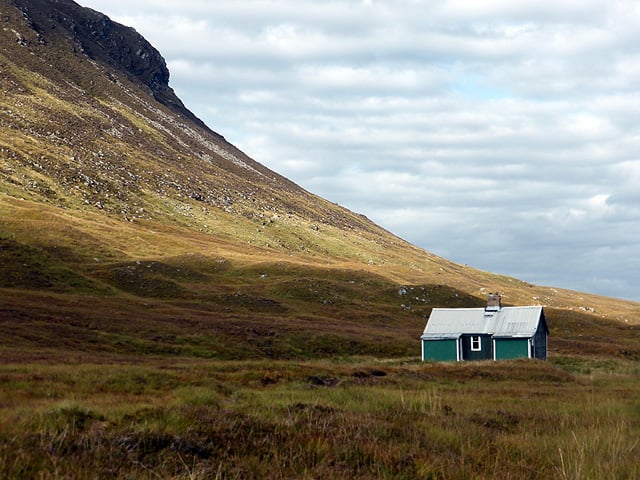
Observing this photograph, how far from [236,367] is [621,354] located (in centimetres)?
5176

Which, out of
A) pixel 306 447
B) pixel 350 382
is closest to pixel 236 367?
pixel 350 382

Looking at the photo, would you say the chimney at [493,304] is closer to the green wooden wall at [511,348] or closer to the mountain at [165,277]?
the green wooden wall at [511,348]

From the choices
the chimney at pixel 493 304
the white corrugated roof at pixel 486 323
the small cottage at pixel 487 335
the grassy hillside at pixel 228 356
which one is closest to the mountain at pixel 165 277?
the grassy hillside at pixel 228 356

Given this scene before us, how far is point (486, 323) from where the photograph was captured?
237 feet

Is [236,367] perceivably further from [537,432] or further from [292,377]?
[537,432]

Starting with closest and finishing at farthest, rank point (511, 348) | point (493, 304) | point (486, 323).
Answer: point (511, 348) < point (486, 323) < point (493, 304)

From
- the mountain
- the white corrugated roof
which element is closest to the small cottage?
the white corrugated roof

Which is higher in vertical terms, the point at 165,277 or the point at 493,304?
the point at 165,277

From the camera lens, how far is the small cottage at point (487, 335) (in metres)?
70.2

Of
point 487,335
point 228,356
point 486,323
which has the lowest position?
point 228,356

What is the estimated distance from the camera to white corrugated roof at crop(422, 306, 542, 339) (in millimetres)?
70688

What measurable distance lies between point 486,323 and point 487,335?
1275 mm

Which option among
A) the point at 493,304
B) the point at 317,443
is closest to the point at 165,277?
the point at 493,304

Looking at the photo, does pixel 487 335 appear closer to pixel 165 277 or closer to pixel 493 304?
pixel 493 304
